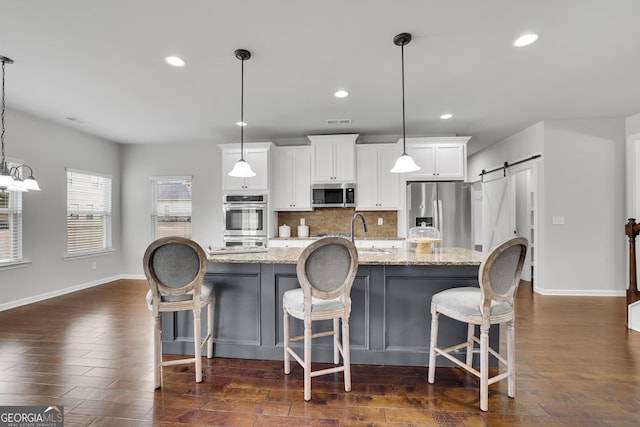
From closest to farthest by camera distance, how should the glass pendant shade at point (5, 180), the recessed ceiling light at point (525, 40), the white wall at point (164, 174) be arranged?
1. the recessed ceiling light at point (525, 40)
2. the glass pendant shade at point (5, 180)
3. the white wall at point (164, 174)

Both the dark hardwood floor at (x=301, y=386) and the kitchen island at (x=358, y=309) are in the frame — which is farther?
the kitchen island at (x=358, y=309)

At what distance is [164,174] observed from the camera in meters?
5.82

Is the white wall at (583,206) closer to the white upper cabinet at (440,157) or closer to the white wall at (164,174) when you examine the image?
the white upper cabinet at (440,157)

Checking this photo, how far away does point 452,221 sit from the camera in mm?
4688

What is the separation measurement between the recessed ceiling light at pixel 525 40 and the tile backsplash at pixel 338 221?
3150 millimetres

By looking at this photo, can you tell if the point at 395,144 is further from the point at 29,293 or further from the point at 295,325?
the point at 29,293

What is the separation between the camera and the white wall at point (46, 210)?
4055 millimetres

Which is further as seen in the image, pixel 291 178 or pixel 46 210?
pixel 291 178

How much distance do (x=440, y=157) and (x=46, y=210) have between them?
6.07 metres

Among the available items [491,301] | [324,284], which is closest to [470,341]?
[491,301]

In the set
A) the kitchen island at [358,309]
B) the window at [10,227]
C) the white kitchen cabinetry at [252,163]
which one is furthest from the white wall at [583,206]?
the window at [10,227]

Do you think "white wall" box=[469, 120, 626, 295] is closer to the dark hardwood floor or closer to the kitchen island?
the dark hardwood floor

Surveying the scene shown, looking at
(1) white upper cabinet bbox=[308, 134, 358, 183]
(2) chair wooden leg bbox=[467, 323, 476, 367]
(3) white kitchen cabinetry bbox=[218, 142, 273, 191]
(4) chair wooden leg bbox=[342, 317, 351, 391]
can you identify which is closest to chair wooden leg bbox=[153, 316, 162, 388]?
(4) chair wooden leg bbox=[342, 317, 351, 391]

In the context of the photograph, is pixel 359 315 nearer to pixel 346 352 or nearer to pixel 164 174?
pixel 346 352
